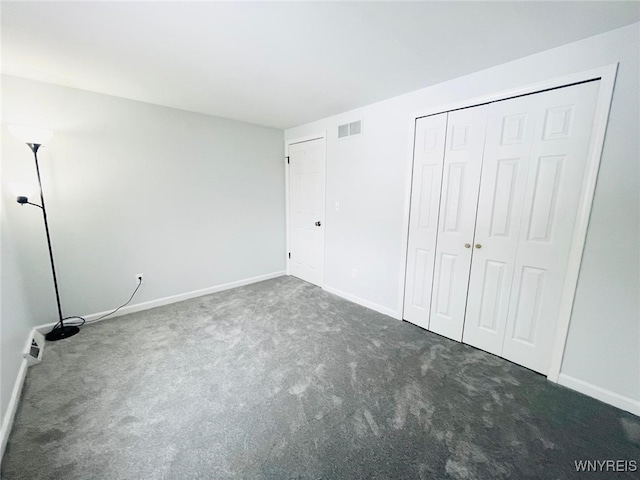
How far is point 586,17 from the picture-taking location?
1.46 m

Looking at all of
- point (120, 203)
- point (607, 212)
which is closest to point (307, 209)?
point (120, 203)

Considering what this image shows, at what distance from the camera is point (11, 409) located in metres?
1.62

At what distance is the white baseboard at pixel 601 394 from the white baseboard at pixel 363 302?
1.40 metres

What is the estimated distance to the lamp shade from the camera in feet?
6.66

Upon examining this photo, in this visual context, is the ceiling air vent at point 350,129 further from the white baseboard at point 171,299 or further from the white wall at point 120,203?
the white baseboard at point 171,299

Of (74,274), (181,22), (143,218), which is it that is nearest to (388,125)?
(181,22)

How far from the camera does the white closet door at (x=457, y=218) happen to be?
2.24m

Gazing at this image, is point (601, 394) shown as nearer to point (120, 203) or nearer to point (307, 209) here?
point (307, 209)

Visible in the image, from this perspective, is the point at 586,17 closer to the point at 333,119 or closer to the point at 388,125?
the point at 388,125

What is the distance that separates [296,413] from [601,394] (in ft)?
6.93

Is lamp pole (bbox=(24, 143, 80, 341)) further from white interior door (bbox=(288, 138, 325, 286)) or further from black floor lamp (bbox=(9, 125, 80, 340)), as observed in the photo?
white interior door (bbox=(288, 138, 325, 286))

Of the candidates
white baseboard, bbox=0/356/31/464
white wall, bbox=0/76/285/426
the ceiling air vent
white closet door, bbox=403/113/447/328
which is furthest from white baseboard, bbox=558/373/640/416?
white wall, bbox=0/76/285/426

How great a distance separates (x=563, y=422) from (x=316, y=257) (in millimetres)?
2950

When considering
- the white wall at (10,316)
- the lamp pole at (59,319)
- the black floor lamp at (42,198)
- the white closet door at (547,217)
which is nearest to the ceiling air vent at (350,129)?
the white closet door at (547,217)
